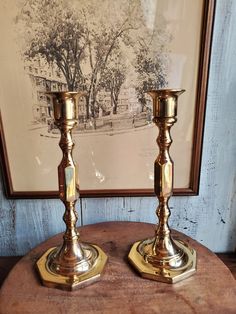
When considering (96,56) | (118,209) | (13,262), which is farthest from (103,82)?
(13,262)

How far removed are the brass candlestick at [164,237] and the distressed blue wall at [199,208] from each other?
8.2 inches

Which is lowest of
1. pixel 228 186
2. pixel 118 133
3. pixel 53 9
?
pixel 228 186

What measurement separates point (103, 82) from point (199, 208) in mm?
475

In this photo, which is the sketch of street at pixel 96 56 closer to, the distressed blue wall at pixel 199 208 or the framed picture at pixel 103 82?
the framed picture at pixel 103 82

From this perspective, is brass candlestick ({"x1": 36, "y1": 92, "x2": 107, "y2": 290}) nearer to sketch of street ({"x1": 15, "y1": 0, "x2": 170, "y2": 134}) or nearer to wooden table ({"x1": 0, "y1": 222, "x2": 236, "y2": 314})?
wooden table ({"x1": 0, "y1": 222, "x2": 236, "y2": 314})

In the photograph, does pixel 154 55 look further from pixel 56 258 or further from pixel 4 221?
pixel 4 221

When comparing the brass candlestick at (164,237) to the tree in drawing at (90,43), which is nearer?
the brass candlestick at (164,237)

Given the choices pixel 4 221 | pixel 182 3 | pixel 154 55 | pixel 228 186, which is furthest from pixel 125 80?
pixel 4 221

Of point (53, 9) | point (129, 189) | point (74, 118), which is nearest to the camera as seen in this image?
point (74, 118)

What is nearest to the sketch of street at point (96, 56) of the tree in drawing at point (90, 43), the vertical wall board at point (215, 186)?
the tree in drawing at point (90, 43)

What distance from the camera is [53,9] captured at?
2.32ft

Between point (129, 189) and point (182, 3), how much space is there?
1.66ft

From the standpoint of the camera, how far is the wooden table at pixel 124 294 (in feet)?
1.77

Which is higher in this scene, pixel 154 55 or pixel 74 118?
pixel 154 55
